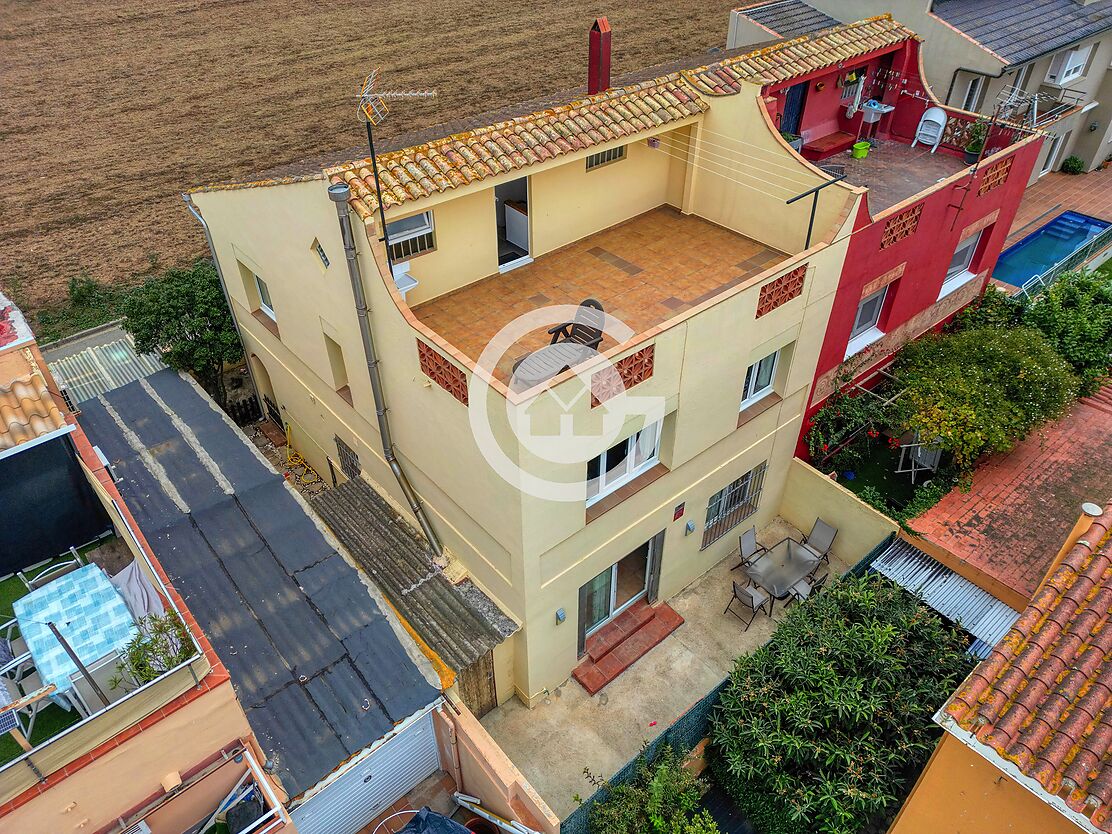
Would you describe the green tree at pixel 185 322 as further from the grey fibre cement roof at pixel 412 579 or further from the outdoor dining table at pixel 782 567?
the outdoor dining table at pixel 782 567

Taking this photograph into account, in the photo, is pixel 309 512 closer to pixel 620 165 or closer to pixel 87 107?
pixel 620 165

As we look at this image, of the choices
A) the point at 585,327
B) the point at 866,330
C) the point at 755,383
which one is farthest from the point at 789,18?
the point at 585,327

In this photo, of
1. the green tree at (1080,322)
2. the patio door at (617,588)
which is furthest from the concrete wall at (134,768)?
the green tree at (1080,322)

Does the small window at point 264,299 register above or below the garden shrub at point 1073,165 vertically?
above

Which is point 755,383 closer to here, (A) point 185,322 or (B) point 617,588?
(B) point 617,588

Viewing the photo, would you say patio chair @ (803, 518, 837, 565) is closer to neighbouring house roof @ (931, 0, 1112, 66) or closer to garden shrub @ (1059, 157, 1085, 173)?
neighbouring house roof @ (931, 0, 1112, 66)

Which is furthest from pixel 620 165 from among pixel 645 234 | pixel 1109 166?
pixel 1109 166
